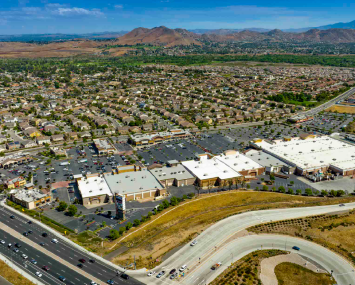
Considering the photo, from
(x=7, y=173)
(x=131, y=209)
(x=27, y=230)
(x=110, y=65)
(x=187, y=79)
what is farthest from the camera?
(x=110, y=65)

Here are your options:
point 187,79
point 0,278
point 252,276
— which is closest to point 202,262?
point 252,276

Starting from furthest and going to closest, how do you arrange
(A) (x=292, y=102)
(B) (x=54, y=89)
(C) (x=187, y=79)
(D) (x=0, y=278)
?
1. (C) (x=187, y=79)
2. (B) (x=54, y=89)
3. (A) (x=292, y=102)
4. (D) (x=0, y=278)

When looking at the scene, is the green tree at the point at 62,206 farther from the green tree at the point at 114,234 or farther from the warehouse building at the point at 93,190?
the green tree at the point at 114,234

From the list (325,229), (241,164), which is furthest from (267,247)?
(241,164)

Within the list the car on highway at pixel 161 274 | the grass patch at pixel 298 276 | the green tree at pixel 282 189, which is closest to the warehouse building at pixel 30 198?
the car on highway at pixel 161 274

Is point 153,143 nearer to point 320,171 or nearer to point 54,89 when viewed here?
point 320,171

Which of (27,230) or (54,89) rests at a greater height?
(54,89)

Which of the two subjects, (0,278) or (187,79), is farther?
(187,79)

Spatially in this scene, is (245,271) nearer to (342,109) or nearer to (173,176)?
(173,176)
